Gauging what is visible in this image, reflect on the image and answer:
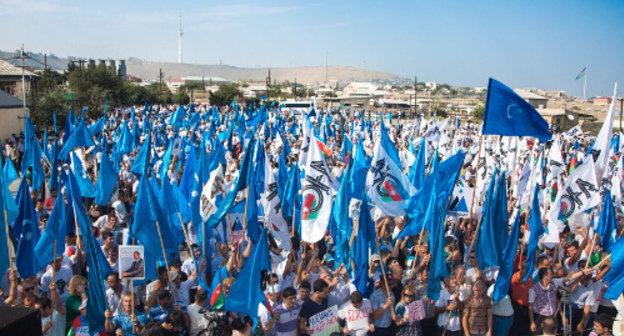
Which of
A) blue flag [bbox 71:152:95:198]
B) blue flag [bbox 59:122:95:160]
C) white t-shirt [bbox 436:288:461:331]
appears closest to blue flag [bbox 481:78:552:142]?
white t-shirt [bbox 436:288:461:331]

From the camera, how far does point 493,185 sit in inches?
263

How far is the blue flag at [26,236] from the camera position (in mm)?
5977

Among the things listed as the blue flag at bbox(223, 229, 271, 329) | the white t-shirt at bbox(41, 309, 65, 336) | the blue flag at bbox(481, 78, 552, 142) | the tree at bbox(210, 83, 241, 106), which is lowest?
the white t-shirt at bbox(41, 309, 65, 336)

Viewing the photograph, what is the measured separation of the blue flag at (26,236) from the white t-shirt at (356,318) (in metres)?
3.71

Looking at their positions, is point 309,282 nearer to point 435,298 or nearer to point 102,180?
point 435,298

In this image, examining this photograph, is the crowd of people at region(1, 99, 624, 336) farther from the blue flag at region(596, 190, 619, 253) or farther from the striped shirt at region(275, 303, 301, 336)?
the blue flag at region(596, 190, 619, 253)

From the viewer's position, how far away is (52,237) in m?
6.21

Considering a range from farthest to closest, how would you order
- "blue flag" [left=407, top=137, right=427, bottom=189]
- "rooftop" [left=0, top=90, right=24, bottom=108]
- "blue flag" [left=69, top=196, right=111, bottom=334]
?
"rooftop" [left=0, top=90, right=24, bottom=108]
"blue flag" [left=407, top=137, right=427, bottom=189]
"blue flag" [left=69, top=196, right=111, bottom=334]

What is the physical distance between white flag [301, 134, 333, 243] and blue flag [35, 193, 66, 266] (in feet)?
9.89

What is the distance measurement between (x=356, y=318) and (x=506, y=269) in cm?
196

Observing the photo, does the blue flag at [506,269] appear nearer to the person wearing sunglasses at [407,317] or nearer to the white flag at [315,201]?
the person wearing sunglasses at [407,317]

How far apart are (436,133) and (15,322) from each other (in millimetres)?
15754

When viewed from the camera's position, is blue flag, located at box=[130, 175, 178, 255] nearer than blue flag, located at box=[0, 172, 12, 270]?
No

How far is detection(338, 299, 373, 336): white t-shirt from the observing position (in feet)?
17.4
